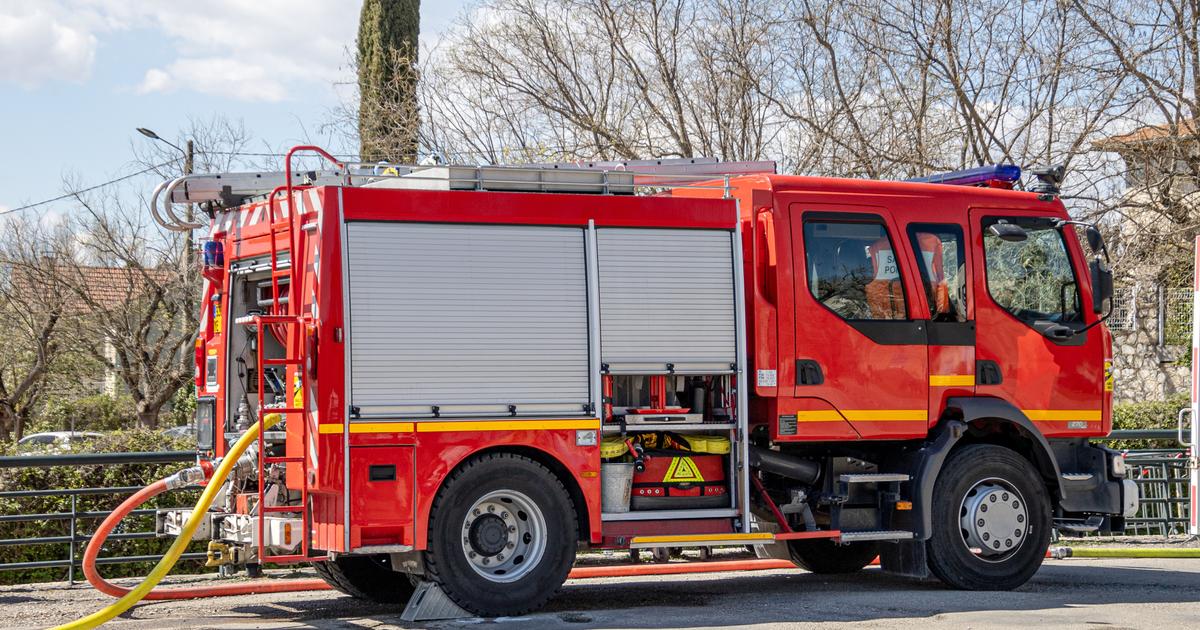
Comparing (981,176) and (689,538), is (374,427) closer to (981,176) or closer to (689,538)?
(689,538)

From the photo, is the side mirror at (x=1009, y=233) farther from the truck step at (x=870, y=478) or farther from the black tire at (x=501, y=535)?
the black tire at (x=501, y=535)

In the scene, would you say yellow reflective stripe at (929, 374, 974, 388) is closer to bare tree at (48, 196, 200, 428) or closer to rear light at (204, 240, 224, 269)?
rear light at (204, 240, 224, 269)

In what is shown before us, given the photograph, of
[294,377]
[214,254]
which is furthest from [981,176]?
[214,254]

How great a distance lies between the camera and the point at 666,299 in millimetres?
9414

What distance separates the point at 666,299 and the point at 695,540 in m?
1.59

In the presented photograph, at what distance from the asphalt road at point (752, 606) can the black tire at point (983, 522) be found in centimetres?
18

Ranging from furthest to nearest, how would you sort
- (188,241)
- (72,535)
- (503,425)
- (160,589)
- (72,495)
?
(188,241) → (72,495) → (72,535) → (160,589) → (503,425)

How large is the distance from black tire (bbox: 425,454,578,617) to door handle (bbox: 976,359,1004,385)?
3365 mm

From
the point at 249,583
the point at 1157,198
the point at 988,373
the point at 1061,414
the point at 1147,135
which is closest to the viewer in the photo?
the point at 988,373

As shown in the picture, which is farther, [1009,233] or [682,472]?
[1009,233]

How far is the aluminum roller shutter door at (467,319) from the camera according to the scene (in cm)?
855

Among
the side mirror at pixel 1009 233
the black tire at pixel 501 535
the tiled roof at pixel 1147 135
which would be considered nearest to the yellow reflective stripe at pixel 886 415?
the side mirror at pixel 1009 233

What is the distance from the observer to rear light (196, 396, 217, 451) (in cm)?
980

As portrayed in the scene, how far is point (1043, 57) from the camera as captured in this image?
18.8 meters
